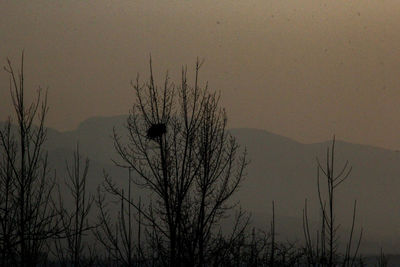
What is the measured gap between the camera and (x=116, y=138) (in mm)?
14805

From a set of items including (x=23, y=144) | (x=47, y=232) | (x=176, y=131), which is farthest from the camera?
(x=176, y=131)

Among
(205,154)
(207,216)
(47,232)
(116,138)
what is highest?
(116,138)

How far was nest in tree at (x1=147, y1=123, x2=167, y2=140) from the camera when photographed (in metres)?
13.6

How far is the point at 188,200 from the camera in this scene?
13805mm

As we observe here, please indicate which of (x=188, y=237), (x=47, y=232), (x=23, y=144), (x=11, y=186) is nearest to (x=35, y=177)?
(x=11, y=186)

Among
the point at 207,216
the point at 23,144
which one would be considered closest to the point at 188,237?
the point at 207,216

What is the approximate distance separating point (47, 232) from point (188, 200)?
7.44 meters

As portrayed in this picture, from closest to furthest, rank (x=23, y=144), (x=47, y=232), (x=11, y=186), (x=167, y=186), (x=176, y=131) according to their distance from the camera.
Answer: (x=47, y=232) → (x=23, y=144) → (x=11, y=186) → (x=167, y=186) → (x=176, y=131)

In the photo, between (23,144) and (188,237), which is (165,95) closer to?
(188,237)

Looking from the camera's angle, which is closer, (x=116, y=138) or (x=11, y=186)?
(x=11, y=186)

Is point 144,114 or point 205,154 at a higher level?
point 144,114

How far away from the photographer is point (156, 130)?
1384 cm

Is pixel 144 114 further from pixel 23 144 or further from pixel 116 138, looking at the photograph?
pixel 23 144

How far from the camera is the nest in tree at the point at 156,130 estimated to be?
13630mm
